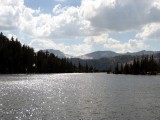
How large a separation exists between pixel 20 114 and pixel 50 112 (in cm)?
620

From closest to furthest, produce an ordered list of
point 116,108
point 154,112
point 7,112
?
point 7,112, point 154,112, point 116,108

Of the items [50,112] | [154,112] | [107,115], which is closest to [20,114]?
[50,112]

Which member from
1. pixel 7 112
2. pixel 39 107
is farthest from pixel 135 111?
pixel 7 112

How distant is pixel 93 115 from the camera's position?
58.9 meters

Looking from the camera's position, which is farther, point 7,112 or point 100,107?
point 100,107

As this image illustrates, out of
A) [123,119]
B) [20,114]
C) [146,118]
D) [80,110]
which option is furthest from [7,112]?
[146,118]

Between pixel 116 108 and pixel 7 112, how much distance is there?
23.1 meters

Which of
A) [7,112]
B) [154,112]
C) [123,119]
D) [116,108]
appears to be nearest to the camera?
[123,119]

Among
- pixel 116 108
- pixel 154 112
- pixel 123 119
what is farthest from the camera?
pixel 116 108

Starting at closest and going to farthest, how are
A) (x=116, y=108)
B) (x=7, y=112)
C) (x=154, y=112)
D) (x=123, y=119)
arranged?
1. (x=123, y=119)
2. (x=7, y=112)
3. (x=154, y=112)
4. (x=116, y=108)

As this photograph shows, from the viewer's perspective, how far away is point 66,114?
59062mm

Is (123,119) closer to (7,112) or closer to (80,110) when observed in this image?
(80,110)

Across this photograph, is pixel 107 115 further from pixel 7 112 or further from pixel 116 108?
pixel 7 112

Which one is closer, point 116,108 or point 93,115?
point 93,115
